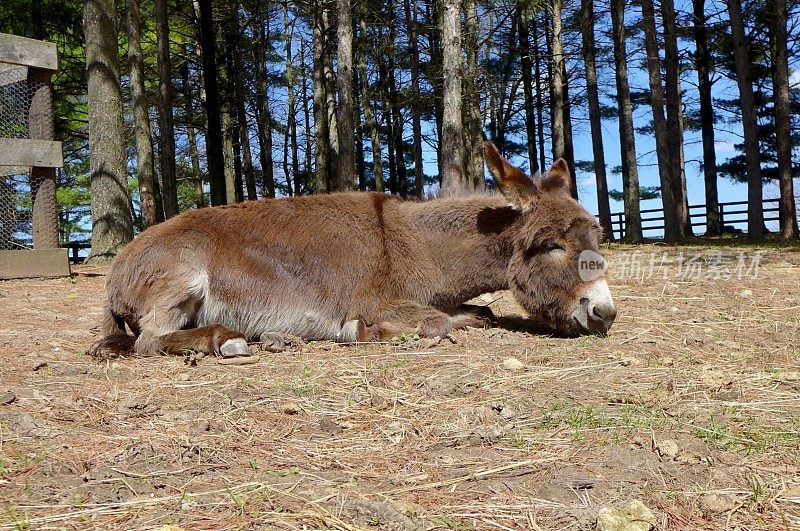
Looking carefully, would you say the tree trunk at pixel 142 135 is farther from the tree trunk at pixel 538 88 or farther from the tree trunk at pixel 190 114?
the tree trunk at pixel 538 88

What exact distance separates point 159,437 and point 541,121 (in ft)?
98.0

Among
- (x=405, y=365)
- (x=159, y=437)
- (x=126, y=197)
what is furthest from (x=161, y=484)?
(x=126, y=197)

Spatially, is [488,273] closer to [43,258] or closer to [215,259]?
[215,259]

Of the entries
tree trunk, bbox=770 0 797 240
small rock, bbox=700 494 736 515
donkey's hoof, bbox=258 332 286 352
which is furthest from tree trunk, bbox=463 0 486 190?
small rock, bbox=700 494 736 515

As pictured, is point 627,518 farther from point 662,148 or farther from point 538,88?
point 538,88

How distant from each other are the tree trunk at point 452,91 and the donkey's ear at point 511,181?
179 inches

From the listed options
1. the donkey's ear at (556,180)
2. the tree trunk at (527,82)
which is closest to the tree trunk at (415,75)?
the tree trunk at (527,82)

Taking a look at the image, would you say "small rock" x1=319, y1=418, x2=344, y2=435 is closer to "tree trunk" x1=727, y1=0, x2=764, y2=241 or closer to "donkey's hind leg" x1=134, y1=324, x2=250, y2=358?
"donkey's hind leg" x1=134, y1=324, x2=250, y2=358

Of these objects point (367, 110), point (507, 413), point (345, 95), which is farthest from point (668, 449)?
point (367, 110)

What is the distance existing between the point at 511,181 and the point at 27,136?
7.60 metres

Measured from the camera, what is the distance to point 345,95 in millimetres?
13711

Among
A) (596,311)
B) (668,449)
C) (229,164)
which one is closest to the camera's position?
(668,449)

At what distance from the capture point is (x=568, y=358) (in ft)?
12.7

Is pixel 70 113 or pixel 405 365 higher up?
pixel 70 113
